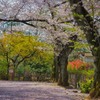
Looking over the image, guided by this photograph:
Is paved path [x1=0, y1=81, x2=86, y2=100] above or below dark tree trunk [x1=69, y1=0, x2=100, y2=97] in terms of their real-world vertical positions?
below

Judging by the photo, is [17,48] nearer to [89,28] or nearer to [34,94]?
[34,94]

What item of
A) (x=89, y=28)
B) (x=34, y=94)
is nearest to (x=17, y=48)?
(x=34, y=94)

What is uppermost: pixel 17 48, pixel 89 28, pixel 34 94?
pixel 17 48

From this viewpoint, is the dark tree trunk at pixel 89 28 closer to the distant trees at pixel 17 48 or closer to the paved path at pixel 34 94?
the paved path at pixel 34 94

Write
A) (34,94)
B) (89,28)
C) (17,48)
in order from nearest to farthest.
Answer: (89,28)
(34,94)
(17,48)

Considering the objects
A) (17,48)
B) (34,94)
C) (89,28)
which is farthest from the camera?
(17,48)

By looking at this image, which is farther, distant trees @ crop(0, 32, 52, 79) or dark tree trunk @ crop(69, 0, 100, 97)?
distant trees @ crop(0, 32, 52, 79)

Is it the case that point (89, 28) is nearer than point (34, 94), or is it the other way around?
point (89, 28)

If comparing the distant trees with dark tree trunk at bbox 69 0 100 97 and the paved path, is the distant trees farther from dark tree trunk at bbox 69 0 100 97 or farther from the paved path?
dark tree trunk at bbox 69 0 100 97

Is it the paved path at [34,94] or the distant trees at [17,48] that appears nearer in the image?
the paved path at [34,94]

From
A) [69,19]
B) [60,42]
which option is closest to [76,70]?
[60,42]

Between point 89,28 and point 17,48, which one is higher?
point 17,48

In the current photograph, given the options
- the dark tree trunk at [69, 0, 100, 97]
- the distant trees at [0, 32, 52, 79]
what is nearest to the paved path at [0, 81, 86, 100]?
the dark tree trunk at [69, 0, 100, 97]

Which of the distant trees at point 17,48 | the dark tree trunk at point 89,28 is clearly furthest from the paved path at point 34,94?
the distant trees at point 17,48
